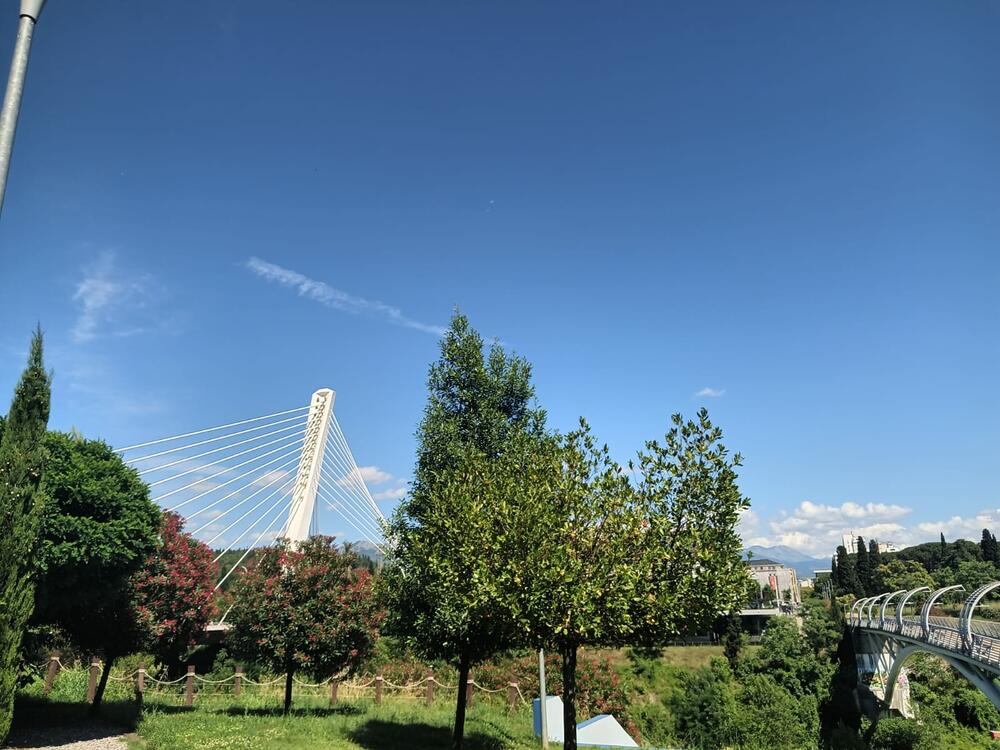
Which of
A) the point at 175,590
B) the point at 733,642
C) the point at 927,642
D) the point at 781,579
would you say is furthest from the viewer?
the point at 781,579

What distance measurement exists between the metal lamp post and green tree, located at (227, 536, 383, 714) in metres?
14.9

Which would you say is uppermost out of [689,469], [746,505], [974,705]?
[689,469]

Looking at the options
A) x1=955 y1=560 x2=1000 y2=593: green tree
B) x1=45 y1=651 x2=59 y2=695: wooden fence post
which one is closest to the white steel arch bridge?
x1=955 y1=560 x2=1000 y2=593: green tree

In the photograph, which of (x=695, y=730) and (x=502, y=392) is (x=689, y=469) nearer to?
(x=502, y=392)

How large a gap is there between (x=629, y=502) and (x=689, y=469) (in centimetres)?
118

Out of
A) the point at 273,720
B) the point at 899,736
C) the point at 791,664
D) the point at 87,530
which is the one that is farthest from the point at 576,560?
the point at 791,664

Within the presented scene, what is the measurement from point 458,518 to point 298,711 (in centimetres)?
1289

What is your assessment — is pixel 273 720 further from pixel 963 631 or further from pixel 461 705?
pixel 963 631

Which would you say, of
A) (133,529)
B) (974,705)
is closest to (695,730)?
(974,705)

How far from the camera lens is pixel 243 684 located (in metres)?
24.3

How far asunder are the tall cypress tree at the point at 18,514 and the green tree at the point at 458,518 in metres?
7.41

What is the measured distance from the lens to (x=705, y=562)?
978 centimetres

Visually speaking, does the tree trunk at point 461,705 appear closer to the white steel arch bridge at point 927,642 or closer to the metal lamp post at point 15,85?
the metal lamp post at point 15,85

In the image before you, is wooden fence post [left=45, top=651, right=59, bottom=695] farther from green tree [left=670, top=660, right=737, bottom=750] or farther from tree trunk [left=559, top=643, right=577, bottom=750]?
green tree [left=670, top=660, right=737, bottom=750]
